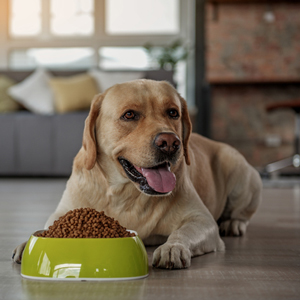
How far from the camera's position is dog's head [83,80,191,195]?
4.91ft

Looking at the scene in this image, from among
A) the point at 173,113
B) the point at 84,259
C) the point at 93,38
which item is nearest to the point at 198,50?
the point at 93,38

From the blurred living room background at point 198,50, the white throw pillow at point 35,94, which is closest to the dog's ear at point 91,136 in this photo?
the white throw pillow at point 35,94

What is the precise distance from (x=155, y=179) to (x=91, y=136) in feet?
0.96

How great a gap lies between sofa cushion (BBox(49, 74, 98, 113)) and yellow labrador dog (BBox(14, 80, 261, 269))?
4043mm

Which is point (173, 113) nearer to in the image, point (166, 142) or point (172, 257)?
point (166, 142)

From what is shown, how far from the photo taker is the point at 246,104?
7488 millimetres

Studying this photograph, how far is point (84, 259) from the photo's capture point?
1.21 metres

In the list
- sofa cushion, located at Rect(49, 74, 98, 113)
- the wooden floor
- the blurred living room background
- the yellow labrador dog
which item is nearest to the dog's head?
the yellow labrador dog

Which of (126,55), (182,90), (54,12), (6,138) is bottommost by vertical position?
(6,138)

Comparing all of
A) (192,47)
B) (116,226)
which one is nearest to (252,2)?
(192,47)

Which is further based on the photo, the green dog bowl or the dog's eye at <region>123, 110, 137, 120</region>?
the dog's eye at <region>123, 110, 137, 120</region>

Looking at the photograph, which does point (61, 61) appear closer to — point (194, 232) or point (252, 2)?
point (252, 2)

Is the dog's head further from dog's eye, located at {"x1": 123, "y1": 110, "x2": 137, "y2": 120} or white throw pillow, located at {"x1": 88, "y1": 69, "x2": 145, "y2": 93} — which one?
white throw pillow, located at {"x1": 88, "y1": 69, "x2": 145, "y2": 93}

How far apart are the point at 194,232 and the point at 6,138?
14.8ft
